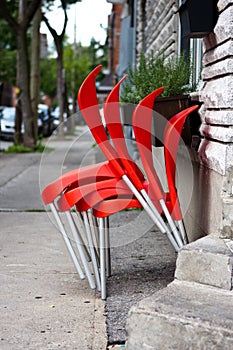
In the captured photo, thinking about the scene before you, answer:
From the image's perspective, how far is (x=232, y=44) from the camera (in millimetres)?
4773

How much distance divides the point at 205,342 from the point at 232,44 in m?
2.16

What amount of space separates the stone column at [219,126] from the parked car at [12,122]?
21.1m

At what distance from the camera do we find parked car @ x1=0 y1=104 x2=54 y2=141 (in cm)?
2931

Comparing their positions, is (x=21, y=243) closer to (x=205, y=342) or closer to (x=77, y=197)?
(x=77, y=197)

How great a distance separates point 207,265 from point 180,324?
730 millimetres

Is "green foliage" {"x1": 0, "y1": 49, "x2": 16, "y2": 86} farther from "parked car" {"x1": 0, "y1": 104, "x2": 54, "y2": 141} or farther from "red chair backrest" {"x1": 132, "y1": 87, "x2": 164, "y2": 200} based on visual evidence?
"red chair backrest" {"x1": 132, "y1": 87, "x2": 164, "y2": 200}

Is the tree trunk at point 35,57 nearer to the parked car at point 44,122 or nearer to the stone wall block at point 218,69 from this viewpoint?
the parked car at point 44,122

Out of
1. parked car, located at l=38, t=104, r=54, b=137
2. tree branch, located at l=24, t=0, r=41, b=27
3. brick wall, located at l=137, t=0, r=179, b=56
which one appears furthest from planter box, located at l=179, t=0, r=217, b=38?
parked car, located at l=38, t=104, r=54, b=137

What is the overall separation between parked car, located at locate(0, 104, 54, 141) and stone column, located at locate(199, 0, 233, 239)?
2109 cm

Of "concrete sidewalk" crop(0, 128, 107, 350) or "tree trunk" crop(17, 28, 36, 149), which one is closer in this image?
"concrete sidewalk" crop(0, 128, 107, 350)

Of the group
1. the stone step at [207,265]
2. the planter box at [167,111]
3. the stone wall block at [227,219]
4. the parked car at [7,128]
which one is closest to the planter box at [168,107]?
the planter box at [167,111]

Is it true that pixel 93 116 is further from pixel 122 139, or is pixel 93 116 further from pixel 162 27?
pixel 162 27

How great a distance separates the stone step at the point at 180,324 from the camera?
3.44 metres

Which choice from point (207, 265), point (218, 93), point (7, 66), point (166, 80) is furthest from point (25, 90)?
point (7, 66)
